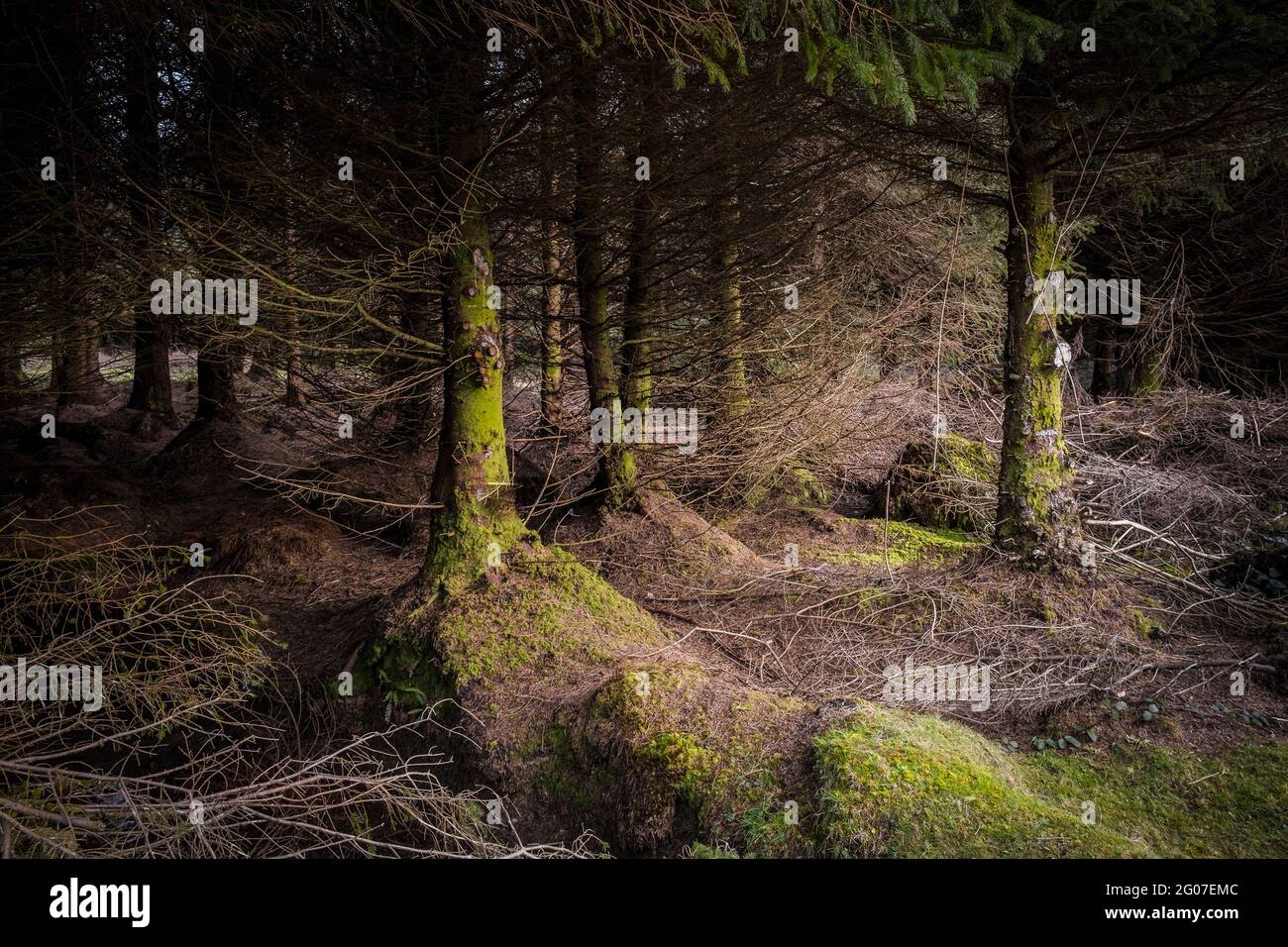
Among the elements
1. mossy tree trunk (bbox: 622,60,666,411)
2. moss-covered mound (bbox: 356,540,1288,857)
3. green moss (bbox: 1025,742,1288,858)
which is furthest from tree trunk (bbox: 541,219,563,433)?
green moss (bbox: 1025,742,1288,858)

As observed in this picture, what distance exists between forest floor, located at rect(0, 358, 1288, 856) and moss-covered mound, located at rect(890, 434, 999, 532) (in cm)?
41

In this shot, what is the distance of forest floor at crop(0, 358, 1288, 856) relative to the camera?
4.26 meters

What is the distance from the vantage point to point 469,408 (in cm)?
632

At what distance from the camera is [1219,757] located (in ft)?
16.4

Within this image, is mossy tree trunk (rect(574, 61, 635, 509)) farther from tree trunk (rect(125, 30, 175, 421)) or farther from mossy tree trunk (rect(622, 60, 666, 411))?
tree trunk (rect(125, 30, 175, 421))

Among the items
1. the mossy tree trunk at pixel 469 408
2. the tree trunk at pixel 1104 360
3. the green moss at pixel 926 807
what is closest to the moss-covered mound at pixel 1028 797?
the green moss at pixel 926 807

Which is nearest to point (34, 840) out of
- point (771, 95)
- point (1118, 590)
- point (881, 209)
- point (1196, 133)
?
point (771, 95)

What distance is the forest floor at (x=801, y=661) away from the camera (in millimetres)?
4258

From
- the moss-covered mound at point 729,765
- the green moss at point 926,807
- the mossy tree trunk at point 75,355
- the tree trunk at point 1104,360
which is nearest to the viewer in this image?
the green moss at point 926,807

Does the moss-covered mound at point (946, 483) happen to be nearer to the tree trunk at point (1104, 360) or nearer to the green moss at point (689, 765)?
Result: the green moss at point (689, 765)

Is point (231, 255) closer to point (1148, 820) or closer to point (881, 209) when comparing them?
point (1148, 820)

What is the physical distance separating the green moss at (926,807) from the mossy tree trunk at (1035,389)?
9.89ft

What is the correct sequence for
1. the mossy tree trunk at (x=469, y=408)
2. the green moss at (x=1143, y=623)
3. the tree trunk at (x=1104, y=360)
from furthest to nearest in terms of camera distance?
the tree trunk at (x=1104, y=360)
the green moss at (x=1143, y=623)
the mossy tree trunk at (x=469, y=408)

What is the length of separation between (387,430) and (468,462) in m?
3.85
